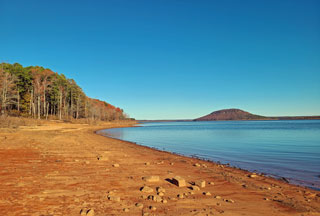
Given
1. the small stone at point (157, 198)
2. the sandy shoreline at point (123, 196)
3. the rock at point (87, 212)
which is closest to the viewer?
the rock at point (87, 212)

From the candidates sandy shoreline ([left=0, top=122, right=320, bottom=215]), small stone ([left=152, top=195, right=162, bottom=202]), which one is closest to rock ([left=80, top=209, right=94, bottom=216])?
sandy shoreline ([left=0, top=122, right=320, bottom=215])

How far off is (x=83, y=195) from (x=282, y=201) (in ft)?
17.9

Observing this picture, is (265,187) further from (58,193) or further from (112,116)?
Answer: (112,116)

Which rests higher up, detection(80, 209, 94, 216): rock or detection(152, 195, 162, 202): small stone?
detection(80, 209, 94, 216): rock

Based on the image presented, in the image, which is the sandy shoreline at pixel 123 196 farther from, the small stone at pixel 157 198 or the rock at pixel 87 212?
the rock at pixel 87 212

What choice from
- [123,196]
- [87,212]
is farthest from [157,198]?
[87,212]

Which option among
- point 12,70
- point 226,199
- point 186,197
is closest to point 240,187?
point 226,199

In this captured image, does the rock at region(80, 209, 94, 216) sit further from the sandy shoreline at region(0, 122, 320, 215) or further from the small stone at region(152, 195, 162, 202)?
the small stone at region(152, 195, 162, 202)

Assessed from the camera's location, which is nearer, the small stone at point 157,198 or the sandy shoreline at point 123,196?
the sandy shoreline at point 123,196

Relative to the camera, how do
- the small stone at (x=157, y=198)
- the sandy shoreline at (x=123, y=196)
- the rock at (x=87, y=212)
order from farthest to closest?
the small stone at (x=157, y=198)
the sandy shoreline at (x=123, y=196)
the rock at (x=87, y=212)

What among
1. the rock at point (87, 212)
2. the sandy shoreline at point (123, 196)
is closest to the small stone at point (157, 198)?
the sandy shoreline at point (123, 196)

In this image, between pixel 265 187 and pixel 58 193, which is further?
pixel 265 187

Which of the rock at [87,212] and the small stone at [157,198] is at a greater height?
the rock at [87,212]

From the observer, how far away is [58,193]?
16.1 ft
